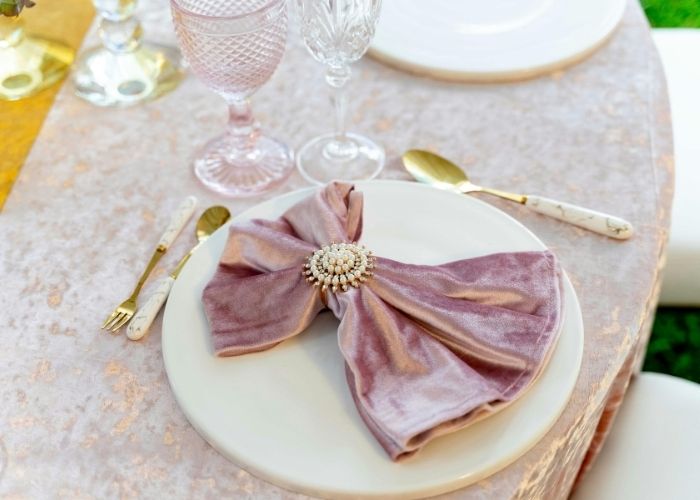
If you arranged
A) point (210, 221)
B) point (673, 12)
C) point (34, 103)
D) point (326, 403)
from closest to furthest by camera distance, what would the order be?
point (326, 403), point (210, 221), point (34, 103), point (673, 12)

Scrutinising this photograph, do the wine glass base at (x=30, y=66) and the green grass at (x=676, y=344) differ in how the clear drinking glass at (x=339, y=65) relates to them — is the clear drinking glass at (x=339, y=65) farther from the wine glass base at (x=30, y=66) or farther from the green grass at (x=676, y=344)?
the green grass at (x=676, y=344)

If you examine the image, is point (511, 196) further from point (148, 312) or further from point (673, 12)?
point (673, 12)

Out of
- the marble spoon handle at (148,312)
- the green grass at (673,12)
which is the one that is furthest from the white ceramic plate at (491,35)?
the green grass at (673,12)

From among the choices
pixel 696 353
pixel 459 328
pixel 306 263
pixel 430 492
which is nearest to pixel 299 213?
pixel 306 263

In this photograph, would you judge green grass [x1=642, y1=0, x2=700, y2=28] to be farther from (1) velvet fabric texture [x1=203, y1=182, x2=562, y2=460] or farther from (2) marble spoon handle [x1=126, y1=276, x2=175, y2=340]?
(2) marble spoon handle [x1=126, y1=276, x2=175, y2=340]

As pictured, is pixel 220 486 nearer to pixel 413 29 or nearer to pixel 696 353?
pixel 413 29

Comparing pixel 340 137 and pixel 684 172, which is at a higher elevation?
pixel 340 137

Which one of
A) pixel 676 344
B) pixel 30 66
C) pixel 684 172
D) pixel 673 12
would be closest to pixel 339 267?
pixel 30 66
